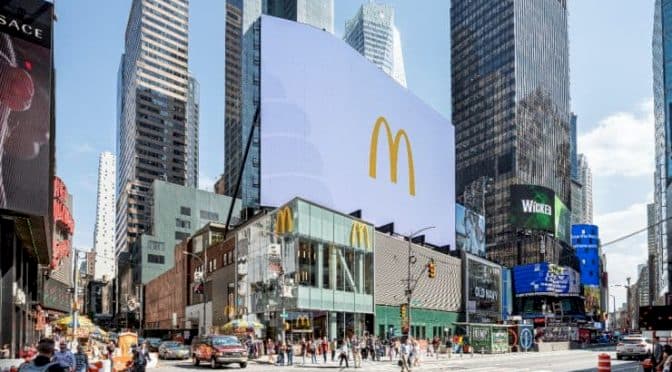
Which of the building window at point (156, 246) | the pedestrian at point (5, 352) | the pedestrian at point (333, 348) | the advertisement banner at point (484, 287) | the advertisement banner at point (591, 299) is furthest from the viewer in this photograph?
the advertisement banner at point (591, 299)

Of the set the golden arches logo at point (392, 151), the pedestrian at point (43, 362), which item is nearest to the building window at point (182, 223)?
the golden arches logo at point (392, 151)

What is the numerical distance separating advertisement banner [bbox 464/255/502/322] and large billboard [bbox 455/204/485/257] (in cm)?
1026

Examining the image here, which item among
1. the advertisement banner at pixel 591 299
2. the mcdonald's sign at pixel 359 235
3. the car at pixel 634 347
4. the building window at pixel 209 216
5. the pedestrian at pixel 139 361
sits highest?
the building window at pixel 209 216

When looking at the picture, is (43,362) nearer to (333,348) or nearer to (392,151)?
(333,348)

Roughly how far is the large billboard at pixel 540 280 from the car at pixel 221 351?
9707 cm

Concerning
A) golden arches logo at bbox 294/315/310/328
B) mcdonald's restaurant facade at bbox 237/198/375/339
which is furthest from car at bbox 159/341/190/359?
golden arches logo at bbox 294/315/310/328

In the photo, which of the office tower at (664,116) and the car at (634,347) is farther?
the office tower at (664,116)

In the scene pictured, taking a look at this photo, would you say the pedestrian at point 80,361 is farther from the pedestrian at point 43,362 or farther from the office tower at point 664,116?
the office tower at point 664,116

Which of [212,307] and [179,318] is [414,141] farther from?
[179,318]

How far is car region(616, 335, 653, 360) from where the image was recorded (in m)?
50.6

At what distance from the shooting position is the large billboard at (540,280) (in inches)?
5098

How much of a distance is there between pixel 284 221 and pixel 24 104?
2713cm

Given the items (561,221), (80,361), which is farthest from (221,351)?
(561,221)

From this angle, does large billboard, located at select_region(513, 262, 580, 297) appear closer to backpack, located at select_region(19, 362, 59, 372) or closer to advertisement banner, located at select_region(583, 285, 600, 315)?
advertisement banner, located at select_region(583, 285, 600, 315)
